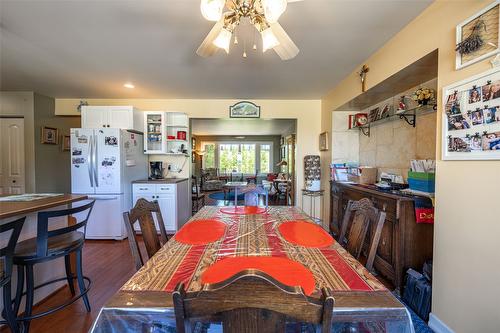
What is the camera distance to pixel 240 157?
11.0 meters

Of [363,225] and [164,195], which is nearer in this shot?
[363,225]

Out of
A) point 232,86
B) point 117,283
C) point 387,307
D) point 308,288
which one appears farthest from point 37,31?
point 387,307

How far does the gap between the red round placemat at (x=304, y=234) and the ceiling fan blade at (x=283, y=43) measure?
1.26 m

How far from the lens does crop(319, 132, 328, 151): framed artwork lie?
4098 mm

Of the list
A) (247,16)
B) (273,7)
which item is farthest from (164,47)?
(273,7)

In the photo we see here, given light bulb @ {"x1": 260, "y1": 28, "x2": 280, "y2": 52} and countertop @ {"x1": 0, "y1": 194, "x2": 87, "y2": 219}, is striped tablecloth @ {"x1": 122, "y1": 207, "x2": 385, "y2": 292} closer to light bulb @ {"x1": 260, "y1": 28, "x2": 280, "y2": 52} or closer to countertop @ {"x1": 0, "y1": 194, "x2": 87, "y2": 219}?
countertop @ {"x1": 0, "y1": 194, "x2": 87, "y2": 219}

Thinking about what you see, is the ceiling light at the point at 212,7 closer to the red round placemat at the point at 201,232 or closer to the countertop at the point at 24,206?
the red round placemat at the point at 201,232

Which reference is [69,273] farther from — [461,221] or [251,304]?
[461,221]

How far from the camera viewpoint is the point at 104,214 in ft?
12.2

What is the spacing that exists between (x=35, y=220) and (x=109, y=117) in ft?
7.86

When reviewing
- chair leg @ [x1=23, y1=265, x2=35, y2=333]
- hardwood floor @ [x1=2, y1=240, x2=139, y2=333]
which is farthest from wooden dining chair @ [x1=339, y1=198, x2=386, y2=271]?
chair leg @ [x1=23, y1=265, x2=35, y2=333]

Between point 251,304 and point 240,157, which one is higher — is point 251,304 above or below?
below

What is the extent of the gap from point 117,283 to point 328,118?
385 cm

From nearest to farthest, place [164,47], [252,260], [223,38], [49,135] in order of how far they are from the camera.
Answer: [252,260] → [223,38] → [164,47] → [49,135]
